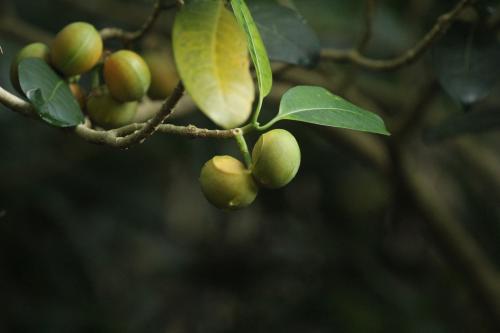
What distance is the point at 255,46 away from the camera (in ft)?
1.79

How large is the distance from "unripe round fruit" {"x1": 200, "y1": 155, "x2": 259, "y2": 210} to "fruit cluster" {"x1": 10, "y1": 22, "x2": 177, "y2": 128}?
0.51 feet

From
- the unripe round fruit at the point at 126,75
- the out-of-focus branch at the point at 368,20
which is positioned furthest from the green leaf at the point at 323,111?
the out-of-focus branch at the point at 368,20

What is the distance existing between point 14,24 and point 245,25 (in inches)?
36.7

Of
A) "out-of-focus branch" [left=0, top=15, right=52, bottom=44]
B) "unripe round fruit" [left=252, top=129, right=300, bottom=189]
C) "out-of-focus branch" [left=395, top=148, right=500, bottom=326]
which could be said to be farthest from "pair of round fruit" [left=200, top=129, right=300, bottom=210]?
"out-of-focus branch" [left=0, top=15, right=52, bottom=44]

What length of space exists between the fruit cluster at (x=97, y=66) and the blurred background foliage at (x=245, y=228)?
716mm

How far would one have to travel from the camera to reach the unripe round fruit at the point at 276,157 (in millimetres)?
550

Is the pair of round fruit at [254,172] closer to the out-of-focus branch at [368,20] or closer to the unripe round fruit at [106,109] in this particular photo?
the unripe round fruit at [106,109]

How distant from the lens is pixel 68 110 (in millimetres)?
644

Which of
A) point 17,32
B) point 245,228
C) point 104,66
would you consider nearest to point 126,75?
point 104,66

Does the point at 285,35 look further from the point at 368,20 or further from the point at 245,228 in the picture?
the point at 245,228

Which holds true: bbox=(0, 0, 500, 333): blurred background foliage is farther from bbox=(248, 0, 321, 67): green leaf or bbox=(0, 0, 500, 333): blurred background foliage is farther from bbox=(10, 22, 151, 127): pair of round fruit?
bbox=(10, 22, 151, 127): pair of round fruit

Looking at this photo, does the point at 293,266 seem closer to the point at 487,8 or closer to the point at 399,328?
the point at 399,328

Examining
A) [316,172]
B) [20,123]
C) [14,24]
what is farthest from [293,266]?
[14,24]

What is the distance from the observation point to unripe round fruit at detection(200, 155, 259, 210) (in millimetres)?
569
